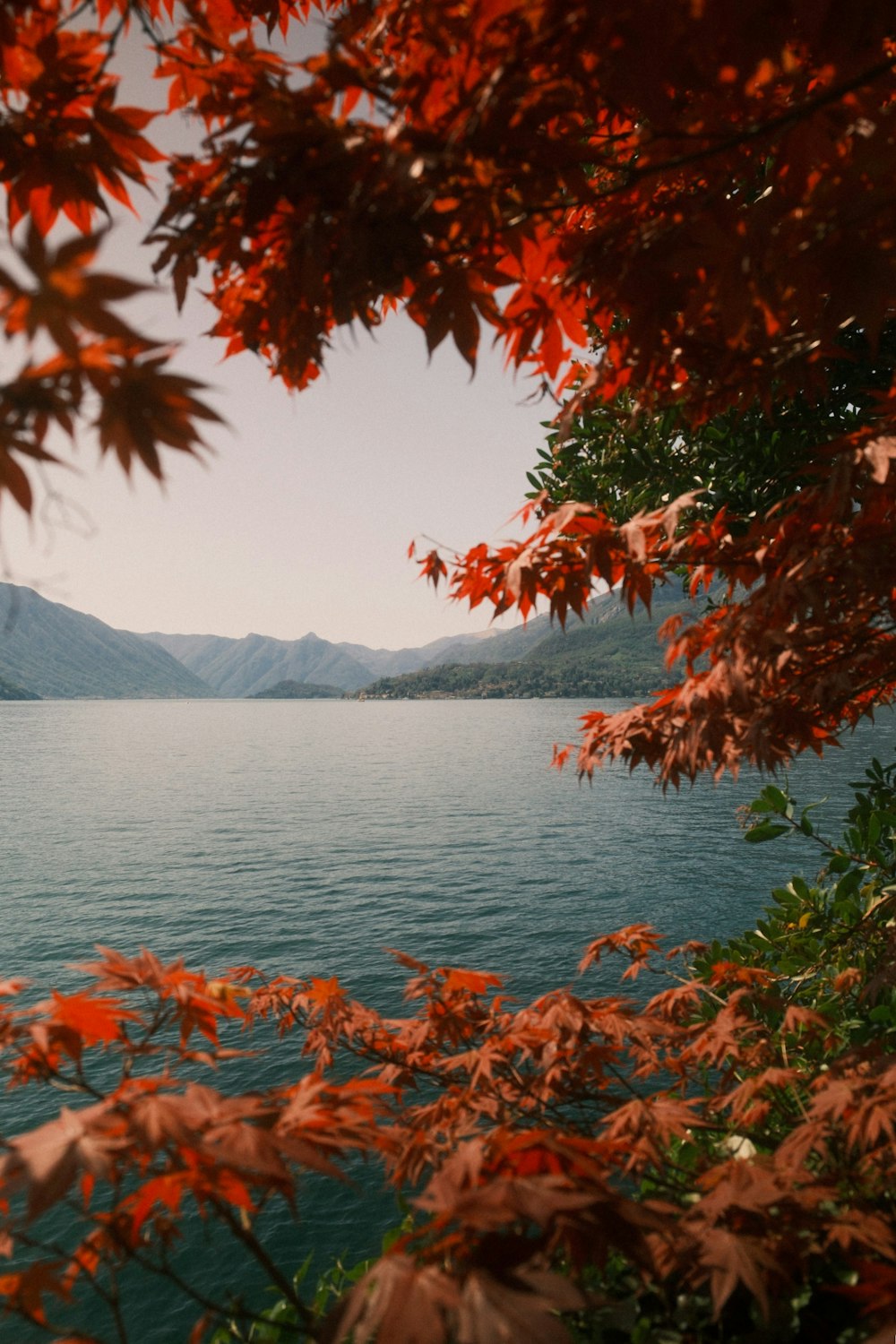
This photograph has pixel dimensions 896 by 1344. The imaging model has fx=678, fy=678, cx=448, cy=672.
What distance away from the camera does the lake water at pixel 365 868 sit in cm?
1667

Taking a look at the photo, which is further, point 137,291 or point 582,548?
point 582,548

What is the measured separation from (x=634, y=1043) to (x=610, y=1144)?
11.1ft

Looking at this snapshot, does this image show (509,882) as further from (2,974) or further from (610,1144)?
(610,1144)

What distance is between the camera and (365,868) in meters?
25.4

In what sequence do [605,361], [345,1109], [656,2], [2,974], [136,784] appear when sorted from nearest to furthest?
1. [656,2]
2. [345,1109]
3. [605,361]
4. [2,974]
5. [136,784]

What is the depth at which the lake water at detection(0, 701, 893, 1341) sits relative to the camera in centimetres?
1667

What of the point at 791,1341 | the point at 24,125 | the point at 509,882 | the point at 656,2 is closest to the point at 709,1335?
the point at 791,1341

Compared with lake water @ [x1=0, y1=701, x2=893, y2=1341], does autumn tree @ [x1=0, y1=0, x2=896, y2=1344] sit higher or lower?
higher

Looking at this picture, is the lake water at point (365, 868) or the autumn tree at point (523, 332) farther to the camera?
the lake water at point (365, 868)

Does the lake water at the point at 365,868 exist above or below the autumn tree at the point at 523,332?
below

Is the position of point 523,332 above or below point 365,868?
above

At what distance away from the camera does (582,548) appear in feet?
10.2

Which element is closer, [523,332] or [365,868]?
[523,332]

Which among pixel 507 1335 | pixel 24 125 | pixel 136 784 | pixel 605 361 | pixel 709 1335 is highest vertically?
pixel 24 125
